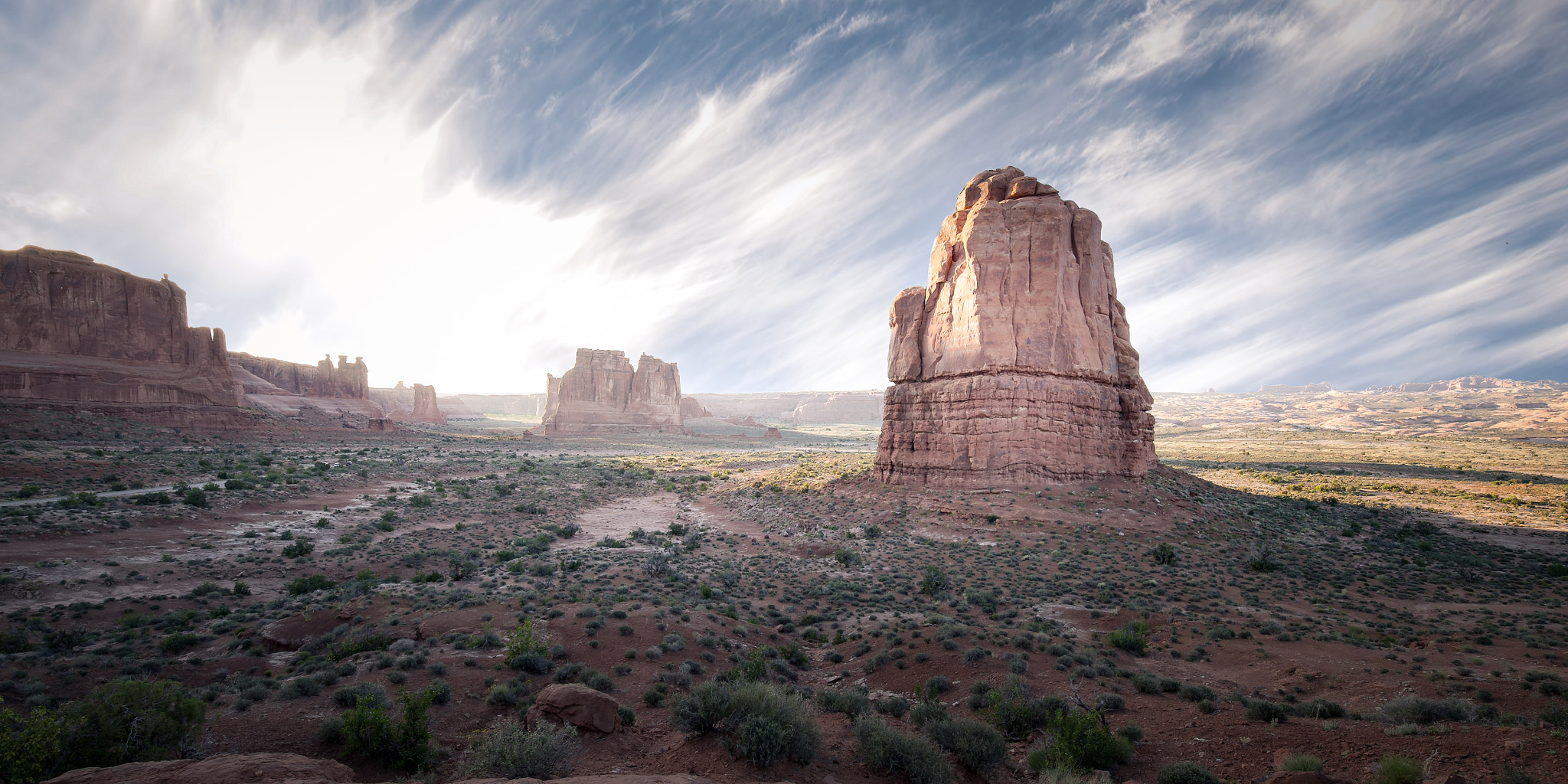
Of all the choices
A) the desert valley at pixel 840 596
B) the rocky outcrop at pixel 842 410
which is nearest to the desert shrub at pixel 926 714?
the desert valley at pixel 840 596

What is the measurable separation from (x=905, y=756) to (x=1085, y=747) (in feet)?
7.88

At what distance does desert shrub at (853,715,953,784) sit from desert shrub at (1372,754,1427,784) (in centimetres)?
428

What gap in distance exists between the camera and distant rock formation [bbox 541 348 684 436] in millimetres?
98750

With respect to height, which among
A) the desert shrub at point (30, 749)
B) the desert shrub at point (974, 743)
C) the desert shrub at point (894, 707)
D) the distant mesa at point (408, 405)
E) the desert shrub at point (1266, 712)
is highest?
the distant mesa at point (408, 405)

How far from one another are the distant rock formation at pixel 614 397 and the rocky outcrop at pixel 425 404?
25.2m

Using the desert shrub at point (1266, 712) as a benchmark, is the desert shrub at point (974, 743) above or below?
below

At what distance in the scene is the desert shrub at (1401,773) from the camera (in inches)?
201

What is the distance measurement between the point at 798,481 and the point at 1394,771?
1320 inches

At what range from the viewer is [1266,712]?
7.80 metres

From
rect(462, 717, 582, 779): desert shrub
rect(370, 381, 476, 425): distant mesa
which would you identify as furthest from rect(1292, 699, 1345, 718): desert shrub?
rect(370, 381, 476, 425): distant mesa

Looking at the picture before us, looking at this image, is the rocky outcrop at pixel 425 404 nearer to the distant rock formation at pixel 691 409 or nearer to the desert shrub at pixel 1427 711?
the distant rock formation at pixel 691 409

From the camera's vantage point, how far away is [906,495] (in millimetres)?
28250

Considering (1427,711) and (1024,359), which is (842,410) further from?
(1427,711)

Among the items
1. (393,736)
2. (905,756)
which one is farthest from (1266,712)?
(393,736)
